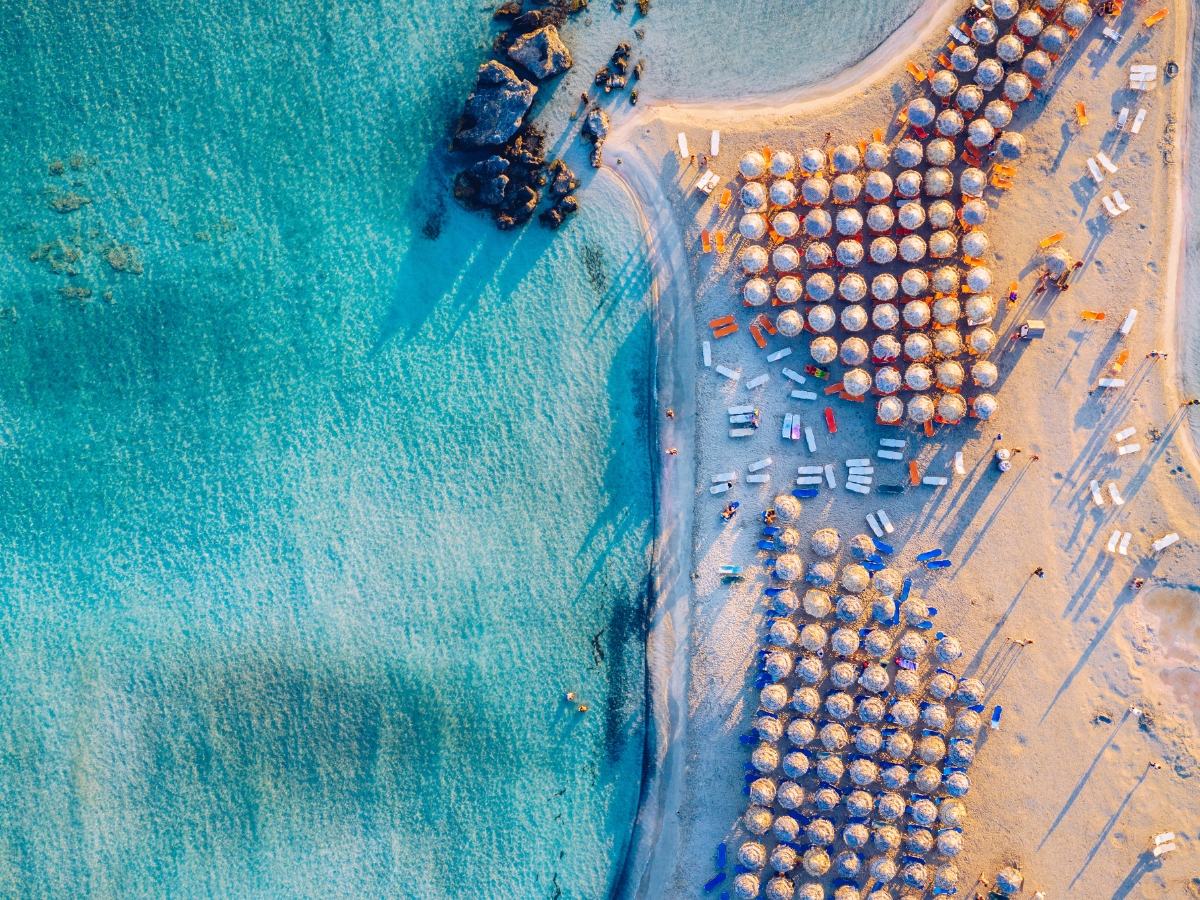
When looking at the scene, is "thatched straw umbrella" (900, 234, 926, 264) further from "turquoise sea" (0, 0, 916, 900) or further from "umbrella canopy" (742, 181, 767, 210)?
"turquoise sea" (0, 0, 916, 900)

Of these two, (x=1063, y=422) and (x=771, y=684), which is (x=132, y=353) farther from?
(x=1063, y=422)

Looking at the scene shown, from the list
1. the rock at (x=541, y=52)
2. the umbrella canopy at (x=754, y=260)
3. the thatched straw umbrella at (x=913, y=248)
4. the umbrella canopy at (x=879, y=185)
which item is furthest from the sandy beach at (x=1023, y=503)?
the rock at (x=541, y=52)

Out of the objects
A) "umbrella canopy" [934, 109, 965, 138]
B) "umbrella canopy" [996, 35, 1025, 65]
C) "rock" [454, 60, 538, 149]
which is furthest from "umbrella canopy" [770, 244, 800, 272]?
"rock" [454, 60, 538, 149]

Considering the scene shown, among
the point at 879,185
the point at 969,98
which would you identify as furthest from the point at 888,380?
the point at 969,98

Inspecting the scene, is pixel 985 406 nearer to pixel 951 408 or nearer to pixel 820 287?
pixel 951 408

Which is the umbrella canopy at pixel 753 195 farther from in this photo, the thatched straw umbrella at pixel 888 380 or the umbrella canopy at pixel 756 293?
the thatched straw umbrella at pixel 888 380
